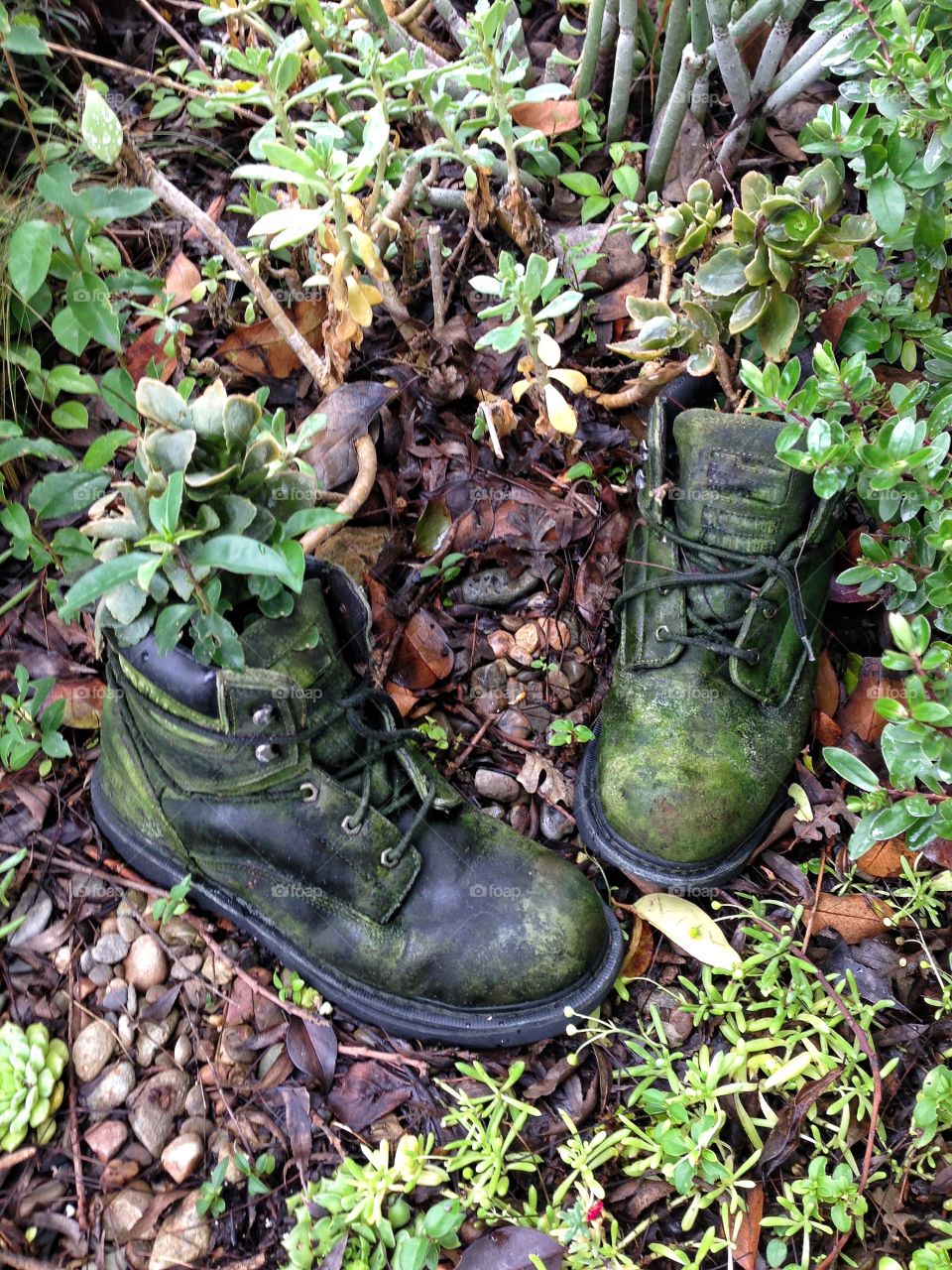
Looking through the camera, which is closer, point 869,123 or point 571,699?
point 869,123

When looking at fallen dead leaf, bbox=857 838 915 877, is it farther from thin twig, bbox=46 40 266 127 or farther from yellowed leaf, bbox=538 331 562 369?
thin twig, bbox=46 40 266 127

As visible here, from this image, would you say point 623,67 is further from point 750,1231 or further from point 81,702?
point 750,1231

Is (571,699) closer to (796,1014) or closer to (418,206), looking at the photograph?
(796,1014)

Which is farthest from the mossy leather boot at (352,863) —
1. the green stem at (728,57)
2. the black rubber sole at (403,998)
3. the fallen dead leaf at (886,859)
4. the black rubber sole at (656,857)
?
the green stem at (728,57)

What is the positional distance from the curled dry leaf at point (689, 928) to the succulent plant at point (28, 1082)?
121cm

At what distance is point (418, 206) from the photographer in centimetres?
280

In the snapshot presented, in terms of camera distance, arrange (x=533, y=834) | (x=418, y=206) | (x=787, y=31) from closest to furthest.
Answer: (x=533, y=834) → (x=787, y=31) → (x=418, y=206)

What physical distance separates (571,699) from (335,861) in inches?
28.3

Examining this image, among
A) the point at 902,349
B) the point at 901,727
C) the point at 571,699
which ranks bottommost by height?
the point at 571,699

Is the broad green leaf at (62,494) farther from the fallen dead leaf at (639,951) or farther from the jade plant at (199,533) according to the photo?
the fallen dead leaf at (639,951)

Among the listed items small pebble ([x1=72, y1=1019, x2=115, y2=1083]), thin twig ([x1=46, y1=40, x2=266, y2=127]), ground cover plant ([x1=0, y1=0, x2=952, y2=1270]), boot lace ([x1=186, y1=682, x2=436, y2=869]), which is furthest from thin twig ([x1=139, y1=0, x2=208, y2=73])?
small pebble ([x1=72, y1=1019, x2=115, y2=1083])

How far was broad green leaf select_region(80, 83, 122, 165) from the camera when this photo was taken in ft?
6.56

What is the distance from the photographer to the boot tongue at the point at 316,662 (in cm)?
188

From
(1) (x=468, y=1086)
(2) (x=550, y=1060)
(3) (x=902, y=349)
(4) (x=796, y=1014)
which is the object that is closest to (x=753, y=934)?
(4) (x=796, y=1014)
